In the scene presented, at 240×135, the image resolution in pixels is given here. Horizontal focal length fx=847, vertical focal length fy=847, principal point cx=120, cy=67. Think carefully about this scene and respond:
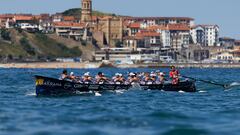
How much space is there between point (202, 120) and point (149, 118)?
2.59 m

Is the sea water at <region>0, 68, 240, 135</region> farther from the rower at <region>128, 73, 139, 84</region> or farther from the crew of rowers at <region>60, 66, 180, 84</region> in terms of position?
the rower at <region>128, 73, 139, 84</region>

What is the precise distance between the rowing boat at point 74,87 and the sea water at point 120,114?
35.8 inches

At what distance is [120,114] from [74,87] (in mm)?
17239

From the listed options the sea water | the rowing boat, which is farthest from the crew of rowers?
the sea water

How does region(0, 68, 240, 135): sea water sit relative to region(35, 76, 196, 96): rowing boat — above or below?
below

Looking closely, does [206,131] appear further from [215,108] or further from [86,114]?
[215,108]

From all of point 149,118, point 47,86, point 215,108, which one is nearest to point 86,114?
point 149,118

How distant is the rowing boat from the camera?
190ft

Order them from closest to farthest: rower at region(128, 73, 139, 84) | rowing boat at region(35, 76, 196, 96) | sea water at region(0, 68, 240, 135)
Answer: sea water at region(0, 68, 240, 135) < rowing boat at region(35, 76, 196, 96) < rower at region(128, 73, 139, 84)

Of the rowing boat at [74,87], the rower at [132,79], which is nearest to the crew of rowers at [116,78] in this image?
the rower at [132,79]

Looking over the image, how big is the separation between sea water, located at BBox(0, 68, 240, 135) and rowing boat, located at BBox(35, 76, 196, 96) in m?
0.91

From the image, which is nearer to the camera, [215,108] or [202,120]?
[202,120]

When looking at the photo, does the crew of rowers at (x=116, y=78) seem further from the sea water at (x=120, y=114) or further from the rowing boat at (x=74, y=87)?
the sea water at (x=120, y=114)

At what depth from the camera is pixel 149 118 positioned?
40.4m
